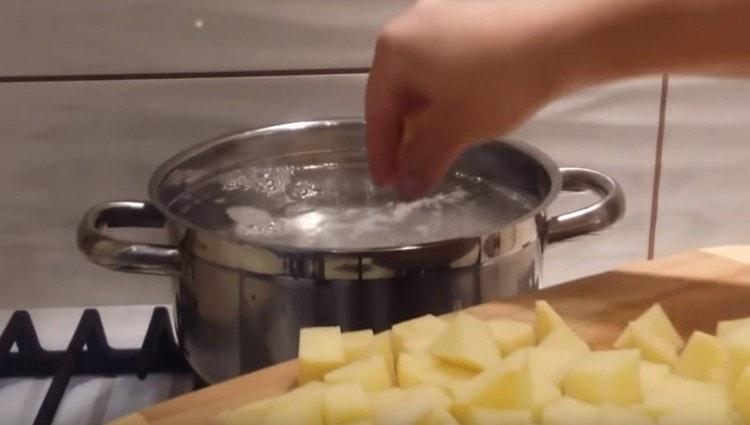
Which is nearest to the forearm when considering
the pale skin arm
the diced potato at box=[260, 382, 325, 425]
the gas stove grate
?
the pale skin arm

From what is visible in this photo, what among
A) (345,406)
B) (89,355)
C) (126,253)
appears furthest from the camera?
(89,355)

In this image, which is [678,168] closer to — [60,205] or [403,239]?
[403,239]

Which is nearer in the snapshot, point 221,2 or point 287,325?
point 287,325

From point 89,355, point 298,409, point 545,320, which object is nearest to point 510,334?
point 545,320

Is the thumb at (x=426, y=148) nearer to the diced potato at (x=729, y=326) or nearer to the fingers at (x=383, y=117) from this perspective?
the fingers at (x=383, y=117)

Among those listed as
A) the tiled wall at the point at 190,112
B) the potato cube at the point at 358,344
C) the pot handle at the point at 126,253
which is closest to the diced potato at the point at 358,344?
the potato cube at the point at 358,344

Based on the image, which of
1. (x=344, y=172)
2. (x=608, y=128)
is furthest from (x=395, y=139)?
(x=608, y=128)

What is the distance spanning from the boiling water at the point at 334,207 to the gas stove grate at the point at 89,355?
10 cm

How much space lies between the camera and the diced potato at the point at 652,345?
56 centimetres

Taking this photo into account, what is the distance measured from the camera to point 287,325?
1.94 ft

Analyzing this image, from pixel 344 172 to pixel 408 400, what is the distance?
253 millimetres

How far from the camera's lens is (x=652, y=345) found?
0.57 m

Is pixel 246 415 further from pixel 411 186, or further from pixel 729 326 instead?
pixel 729 326

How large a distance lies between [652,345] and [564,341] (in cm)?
4
